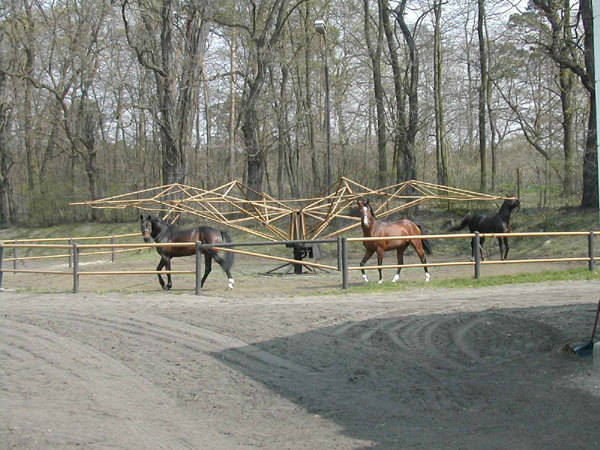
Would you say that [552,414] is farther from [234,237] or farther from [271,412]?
[234,237]

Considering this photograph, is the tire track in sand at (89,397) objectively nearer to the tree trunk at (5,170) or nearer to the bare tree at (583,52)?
the bare tree at (583,52)

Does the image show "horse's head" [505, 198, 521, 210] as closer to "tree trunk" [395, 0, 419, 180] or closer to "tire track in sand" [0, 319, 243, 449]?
"tree trunk" [395, 0, 419, 180]

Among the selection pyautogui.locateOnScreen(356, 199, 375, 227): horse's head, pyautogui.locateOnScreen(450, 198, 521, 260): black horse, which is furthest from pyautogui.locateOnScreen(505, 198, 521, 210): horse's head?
pyautogui.locateOnScreen(356, 199, 375, 227): horse's head

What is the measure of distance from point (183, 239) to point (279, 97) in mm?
21244

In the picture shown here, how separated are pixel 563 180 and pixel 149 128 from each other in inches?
1147

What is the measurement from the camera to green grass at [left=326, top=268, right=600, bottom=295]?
1393cm

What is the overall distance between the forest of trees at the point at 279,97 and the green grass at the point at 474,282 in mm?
9889

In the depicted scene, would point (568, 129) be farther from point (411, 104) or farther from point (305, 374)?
point (305, 374)

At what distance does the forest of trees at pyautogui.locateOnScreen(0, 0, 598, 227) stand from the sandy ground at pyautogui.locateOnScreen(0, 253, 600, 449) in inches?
632

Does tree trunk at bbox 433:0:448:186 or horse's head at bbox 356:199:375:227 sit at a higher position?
Result: tree trunk at bbox 433:0:448:186

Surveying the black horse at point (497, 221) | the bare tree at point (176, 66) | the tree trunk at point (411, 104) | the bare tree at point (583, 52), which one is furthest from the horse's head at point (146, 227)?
the tree trunk at point (411, 104)

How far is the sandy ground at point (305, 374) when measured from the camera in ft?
18.3

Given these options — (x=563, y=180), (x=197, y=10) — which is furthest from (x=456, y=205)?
(x=197, y=10)

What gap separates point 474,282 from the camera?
14305 millimetres
